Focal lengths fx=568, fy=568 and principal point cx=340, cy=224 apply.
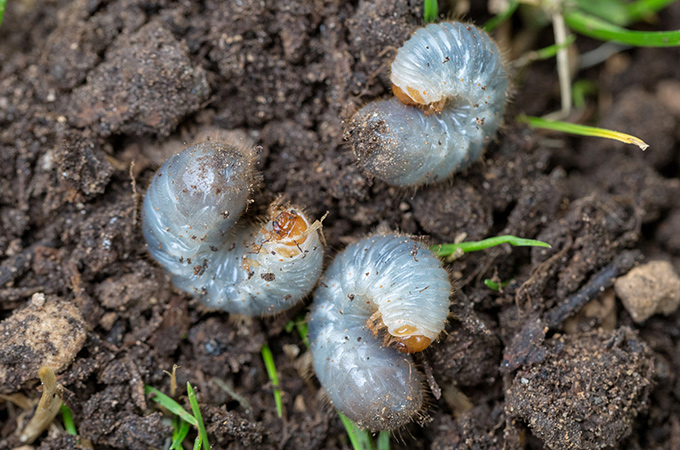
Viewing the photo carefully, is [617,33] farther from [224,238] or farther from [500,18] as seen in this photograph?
[224,238]

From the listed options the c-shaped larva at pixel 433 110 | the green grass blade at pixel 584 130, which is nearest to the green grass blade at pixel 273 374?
the c-shaped larva at pixel 433 110

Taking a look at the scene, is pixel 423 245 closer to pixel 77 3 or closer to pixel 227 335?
pixel 227 335

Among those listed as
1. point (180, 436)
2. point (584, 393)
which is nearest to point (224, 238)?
point (180, 436)

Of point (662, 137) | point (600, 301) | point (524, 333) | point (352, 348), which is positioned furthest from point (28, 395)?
point (662, 137)

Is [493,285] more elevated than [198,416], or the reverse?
[493,285]

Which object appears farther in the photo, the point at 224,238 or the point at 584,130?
the point at 584,130

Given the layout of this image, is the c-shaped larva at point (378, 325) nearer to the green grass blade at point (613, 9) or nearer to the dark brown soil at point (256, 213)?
the dark brown soil at point (256, 213)
